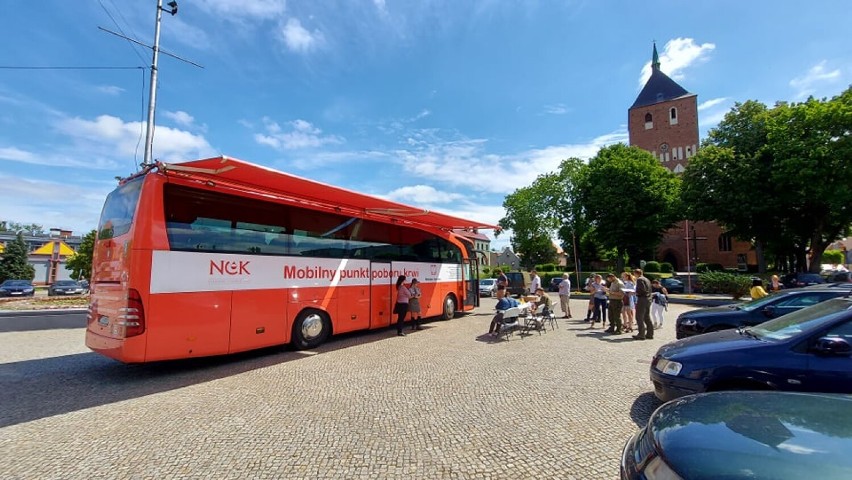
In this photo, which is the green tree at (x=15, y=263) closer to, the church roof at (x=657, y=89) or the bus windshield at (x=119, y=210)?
the bus windshield at (x=119, y=210)

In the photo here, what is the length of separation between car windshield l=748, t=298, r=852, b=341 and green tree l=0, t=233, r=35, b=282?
65.1 meters

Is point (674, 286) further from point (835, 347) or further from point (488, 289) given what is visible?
point (835, 347)

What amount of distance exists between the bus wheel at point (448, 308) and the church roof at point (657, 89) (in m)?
61.2

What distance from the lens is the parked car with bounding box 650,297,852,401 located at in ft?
12.4

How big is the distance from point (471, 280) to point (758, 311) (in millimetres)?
8843

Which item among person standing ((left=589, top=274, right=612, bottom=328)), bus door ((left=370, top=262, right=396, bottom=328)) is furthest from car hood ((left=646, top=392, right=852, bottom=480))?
person standing ((left=589, top=274, right=612, bottom=328))

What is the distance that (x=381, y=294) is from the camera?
1073 cm

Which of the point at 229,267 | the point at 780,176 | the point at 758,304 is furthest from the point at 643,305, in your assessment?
the point at 780,176

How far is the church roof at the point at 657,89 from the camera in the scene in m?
59.2

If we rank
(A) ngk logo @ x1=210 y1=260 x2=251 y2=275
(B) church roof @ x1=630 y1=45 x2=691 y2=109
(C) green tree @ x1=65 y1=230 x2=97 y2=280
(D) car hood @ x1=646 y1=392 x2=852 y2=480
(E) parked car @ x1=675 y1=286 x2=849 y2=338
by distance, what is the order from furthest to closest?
(B) church roof @ x1=630 y1=45 x2=691 y2=109, (C) green tree @ x1=65 y1=230 x2=97 y2=280, (E) parked car @ x1=675 y1=286 x2=849 y2=338, (A) ngk logo @ x1=210 y1=260 x2=251 y2=275, (D) car hood @ x1=646 y1=392 x2=852 y2=480

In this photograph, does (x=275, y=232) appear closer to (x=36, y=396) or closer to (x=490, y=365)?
(x=36, y=396)

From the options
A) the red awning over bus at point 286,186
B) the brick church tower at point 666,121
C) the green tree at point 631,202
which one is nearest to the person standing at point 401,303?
the red awning over bus at point 286,186

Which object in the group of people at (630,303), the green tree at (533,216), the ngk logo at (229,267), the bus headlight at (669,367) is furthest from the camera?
the green tree at (533,216)

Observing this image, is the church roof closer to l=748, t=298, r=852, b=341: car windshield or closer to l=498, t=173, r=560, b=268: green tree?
l=498, t=173, r=560, b=268: green tree
